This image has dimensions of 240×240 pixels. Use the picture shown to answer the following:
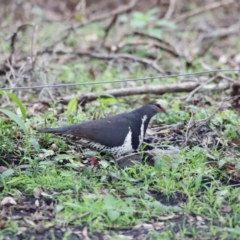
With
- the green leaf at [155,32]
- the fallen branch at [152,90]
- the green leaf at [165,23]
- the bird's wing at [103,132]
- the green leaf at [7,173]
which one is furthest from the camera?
the green leaf at [165,23]

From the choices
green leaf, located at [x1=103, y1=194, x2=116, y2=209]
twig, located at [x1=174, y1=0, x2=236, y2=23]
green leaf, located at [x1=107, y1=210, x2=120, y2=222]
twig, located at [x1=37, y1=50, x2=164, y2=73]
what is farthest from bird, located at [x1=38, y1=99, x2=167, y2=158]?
twig, located at [x1=174, y1=0, x2=236, y2=23]

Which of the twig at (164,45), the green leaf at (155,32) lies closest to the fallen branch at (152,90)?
the twig at (164,45)

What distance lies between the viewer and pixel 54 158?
4715mm

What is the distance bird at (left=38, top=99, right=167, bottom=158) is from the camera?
458 centimetres

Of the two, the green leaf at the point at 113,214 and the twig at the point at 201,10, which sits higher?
the twig at the point at 201,10

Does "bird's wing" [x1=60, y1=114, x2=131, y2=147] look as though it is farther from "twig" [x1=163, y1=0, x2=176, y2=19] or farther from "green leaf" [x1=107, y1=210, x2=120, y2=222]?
"twig" [x1=163, y1=0, x2=176, y2=19]

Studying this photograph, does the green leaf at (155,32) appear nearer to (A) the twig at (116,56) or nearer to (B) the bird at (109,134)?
(A) the twig at (116,56)

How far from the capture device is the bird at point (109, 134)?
4.58 meters

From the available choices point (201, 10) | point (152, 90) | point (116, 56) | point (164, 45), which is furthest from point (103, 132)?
point (201, 10)

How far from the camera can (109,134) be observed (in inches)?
181

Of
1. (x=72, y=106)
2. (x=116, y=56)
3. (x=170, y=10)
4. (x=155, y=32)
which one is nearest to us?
(x=72, y=106)

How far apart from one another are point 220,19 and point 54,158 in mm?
6621

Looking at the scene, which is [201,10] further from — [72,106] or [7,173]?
[7,173]

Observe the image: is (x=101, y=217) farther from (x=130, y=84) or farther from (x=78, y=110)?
(x=130, y=84)
